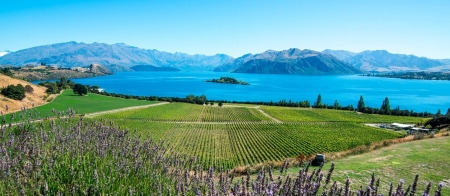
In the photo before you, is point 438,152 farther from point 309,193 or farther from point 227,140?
point 227,140

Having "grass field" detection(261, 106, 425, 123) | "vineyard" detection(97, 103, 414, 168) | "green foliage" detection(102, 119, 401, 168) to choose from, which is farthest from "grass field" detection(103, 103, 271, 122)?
"grass field" detection(261, 106, 425, 123)

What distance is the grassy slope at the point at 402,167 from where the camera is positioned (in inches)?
485

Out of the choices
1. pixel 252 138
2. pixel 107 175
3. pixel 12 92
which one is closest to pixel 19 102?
pixel 12 92

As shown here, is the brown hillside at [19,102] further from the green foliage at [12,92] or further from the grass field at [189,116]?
the grass field at [189,116]

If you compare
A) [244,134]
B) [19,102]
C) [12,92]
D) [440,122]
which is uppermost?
[12,92]

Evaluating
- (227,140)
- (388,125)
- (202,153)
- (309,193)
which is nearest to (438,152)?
(309,193)

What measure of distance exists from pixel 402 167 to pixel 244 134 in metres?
47.8

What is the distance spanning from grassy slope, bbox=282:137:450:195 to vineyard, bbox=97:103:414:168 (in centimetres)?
1757

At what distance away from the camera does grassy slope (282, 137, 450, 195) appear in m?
12.3

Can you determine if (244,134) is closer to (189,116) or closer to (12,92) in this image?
(189,116)

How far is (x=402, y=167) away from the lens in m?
14.5

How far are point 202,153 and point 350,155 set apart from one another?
26771 mm

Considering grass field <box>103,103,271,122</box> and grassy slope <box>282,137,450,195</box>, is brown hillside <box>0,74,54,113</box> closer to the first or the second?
grass field <box>103,103,271,122</box>

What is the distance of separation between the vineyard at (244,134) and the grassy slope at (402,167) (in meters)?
17.6
